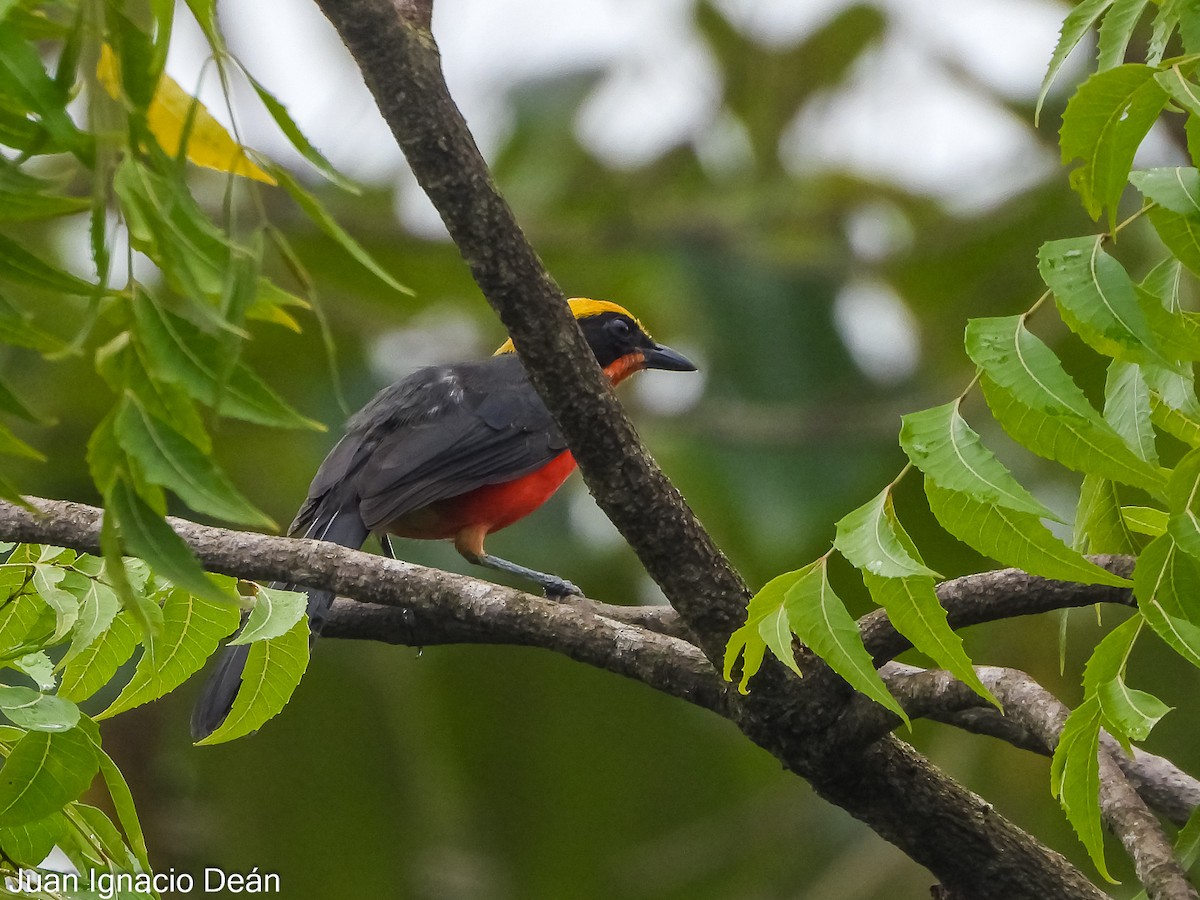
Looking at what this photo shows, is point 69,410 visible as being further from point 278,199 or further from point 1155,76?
point 1155,76

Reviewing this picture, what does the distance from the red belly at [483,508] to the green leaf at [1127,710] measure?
13.9 ft

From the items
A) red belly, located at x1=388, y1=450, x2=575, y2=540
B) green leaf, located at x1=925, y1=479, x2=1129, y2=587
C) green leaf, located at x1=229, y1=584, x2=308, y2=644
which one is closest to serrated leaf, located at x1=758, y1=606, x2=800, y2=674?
green leaf, located at x1=925, y1=479, x2=1129, y2=587

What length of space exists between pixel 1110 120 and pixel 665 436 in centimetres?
752

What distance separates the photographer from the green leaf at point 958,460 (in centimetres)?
197

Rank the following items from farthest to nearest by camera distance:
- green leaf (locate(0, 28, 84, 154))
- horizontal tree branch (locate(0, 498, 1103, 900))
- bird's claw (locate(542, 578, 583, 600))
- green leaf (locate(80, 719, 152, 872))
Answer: bird's claw (locate(542, 578, 583, 600)) → horizontal tree branch (locate(0, 498, 1103, 900)) → green leaf (locate(80, 719, 152, 872)) → green leaf (locate(0, 28, 84, 154))

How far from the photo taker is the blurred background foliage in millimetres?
8891

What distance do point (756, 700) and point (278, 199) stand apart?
5955mm

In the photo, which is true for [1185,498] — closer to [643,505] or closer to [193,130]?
[643,505]

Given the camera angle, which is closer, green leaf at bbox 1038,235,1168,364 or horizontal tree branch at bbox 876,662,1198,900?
green leaf at bbox 1038,235,1168,364

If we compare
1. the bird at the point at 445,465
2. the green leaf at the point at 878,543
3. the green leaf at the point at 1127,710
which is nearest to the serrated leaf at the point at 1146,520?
the green leaf at the point at 1127,710

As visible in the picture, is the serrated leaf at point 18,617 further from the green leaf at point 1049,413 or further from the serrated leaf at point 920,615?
the green leaf at point 1049,413

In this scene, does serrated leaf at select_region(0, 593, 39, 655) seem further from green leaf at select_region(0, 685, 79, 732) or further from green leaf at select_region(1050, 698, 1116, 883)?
green leaf at select_region(1050, 698, 1116, 883)

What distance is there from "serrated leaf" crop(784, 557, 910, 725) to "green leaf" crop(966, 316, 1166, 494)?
389 mm

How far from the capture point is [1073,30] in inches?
87.9
